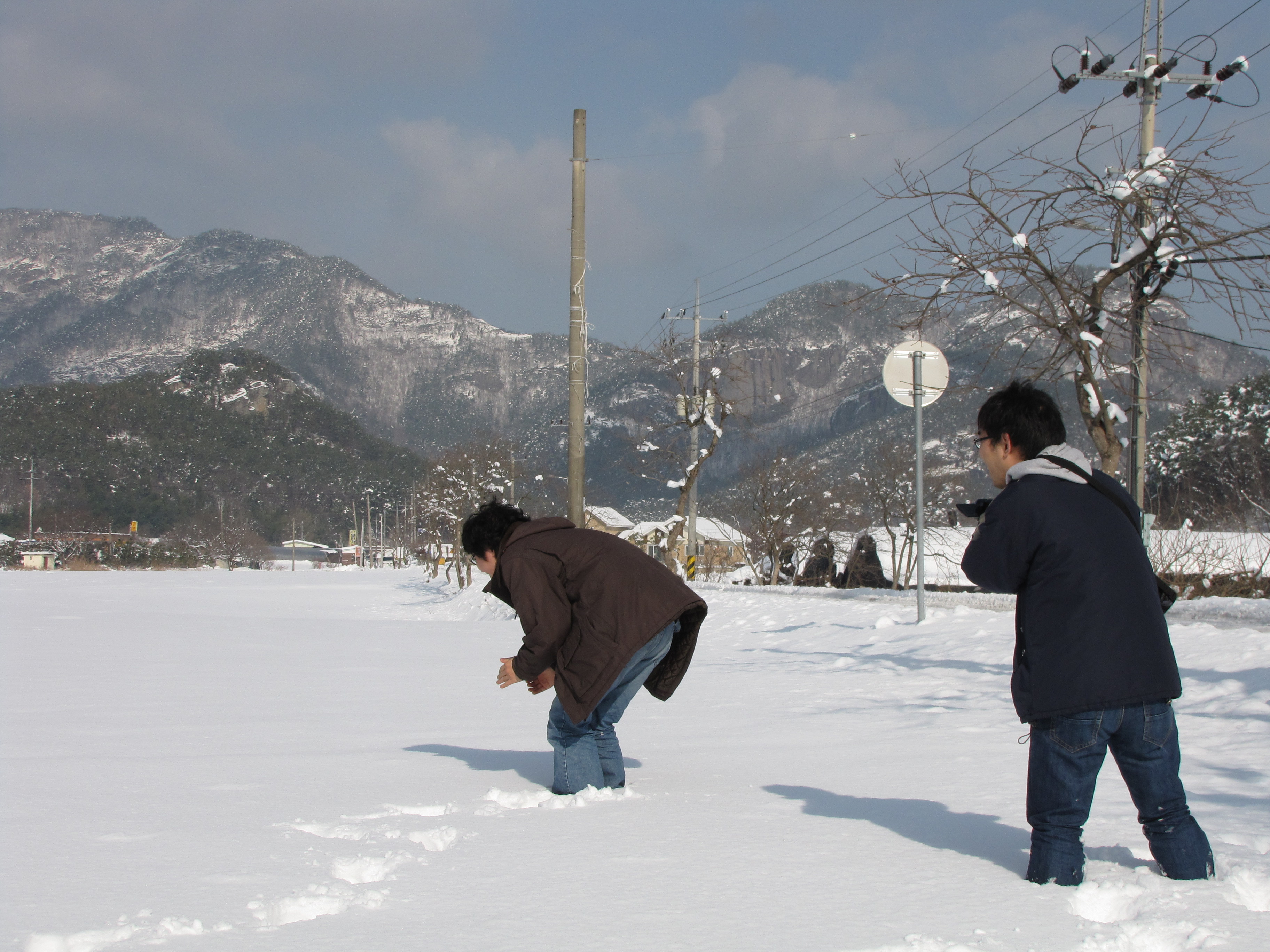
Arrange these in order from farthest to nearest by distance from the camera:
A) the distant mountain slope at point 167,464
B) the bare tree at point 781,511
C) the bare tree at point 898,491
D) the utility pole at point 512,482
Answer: the distant mountain slope at point 167,464 → the utility pole at point 512,482 → the bare tree at point 898,491 → the bare tree at point 781,511

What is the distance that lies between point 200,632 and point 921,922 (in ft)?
61.5

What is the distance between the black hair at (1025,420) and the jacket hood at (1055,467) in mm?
51

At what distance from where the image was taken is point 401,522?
178125mm

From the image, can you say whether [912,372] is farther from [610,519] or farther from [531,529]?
[610,519]

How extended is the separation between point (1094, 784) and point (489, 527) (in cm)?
253

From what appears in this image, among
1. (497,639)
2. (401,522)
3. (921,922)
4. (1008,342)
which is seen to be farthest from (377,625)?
(401,522)

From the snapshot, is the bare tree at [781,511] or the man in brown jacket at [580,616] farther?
the bare tree at [781,511]

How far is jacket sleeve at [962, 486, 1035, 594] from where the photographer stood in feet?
10.8

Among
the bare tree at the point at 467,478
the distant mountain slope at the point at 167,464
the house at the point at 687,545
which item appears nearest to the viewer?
the house at the point at 687,545

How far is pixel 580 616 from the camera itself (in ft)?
14.6

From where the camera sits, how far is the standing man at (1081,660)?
322 cm

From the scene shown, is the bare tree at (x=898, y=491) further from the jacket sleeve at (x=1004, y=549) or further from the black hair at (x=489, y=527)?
the jacket sleeve at (x=1004, y=549)

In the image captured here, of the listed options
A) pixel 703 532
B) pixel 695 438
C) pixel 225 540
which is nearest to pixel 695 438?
pixel 695 438

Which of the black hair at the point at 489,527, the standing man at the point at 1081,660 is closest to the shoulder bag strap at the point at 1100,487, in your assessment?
the standing man at the point at 1081,660
